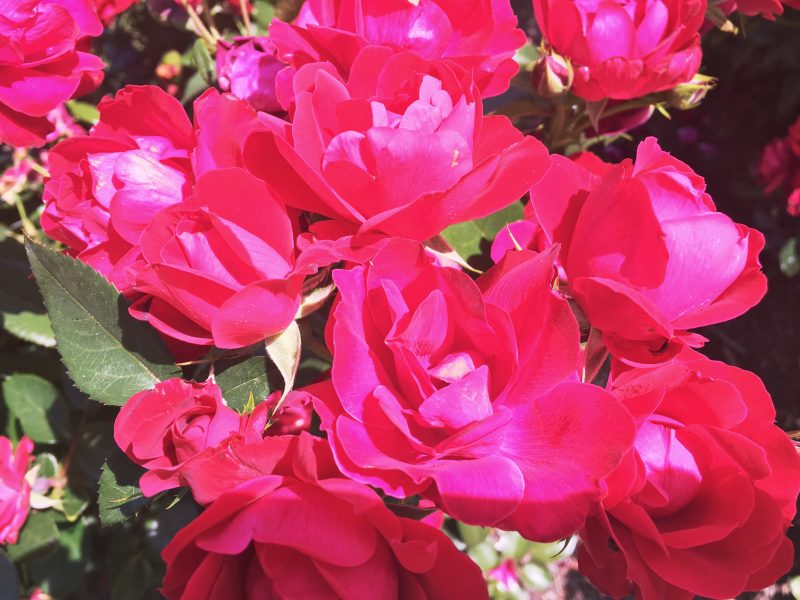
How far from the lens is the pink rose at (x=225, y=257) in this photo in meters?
0.44

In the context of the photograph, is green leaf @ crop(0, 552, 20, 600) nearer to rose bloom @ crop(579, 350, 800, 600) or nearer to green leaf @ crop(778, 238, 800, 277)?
rose bloom @ crop(579, 350, 800, 600)

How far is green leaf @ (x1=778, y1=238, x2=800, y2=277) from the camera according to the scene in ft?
5.39

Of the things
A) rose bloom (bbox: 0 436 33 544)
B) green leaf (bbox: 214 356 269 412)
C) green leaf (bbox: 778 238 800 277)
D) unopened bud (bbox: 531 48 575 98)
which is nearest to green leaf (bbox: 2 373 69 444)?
rose bloom (bbox: 0 436 33 544)

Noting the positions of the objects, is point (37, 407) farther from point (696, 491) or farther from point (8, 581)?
point (696, 491)

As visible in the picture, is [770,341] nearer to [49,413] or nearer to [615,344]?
[615,344]

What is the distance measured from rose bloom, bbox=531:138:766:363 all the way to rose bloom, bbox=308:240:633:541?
7cm

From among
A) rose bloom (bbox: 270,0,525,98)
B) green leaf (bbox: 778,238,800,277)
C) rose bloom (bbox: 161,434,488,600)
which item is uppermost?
rose bloom (bbox: 270,0,525,98)

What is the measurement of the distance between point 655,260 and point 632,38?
0.34 m

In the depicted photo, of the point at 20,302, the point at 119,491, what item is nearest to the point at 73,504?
the point at 20,302

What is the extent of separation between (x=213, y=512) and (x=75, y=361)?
27 centimetres

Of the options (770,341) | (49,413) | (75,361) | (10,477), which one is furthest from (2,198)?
(770,341)

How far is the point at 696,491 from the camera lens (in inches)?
18.8

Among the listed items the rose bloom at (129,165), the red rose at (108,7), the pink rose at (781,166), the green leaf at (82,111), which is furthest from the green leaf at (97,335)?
the pink rose at (781,166)

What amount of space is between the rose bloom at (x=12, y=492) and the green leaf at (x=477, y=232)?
683mm
